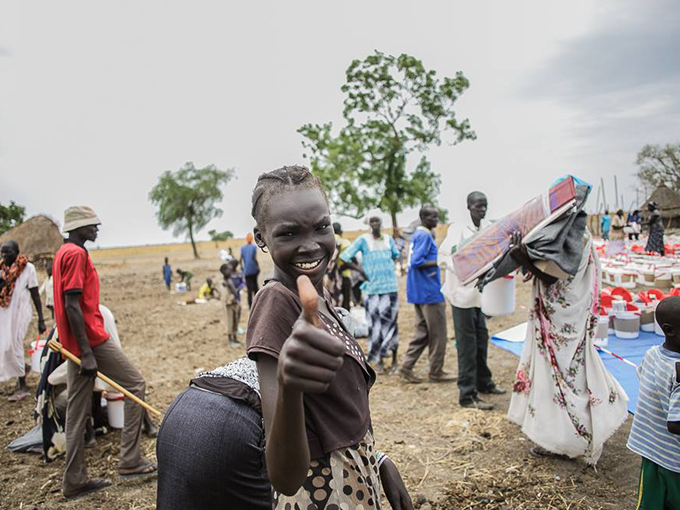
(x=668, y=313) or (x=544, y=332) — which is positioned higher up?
(x=668, y=313)

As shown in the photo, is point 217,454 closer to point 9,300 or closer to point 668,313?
point 668,313

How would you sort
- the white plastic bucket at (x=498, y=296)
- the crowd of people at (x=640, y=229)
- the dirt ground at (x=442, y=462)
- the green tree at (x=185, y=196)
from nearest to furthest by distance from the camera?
the dirt ground at (x=442, y=462) → the white plastic bucket at (x=498, y=296) → the crowd of people at (x=640, y=229) → the green tree at (x=185, y=196)

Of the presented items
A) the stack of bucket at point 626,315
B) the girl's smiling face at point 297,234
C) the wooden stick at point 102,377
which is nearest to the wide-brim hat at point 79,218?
the wooden stick at point 102,377

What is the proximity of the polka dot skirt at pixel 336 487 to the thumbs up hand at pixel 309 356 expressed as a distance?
0.48 meters

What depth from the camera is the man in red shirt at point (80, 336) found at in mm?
3447

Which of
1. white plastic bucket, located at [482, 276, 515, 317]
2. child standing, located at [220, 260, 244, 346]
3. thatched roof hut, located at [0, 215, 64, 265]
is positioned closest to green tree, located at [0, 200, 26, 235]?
thatched roof hut, located at [0, 215, 64, 265]

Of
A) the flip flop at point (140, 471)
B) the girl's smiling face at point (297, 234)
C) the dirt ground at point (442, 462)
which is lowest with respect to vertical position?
the dirt ground at point (442, 462)

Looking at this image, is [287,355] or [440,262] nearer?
[287,355]

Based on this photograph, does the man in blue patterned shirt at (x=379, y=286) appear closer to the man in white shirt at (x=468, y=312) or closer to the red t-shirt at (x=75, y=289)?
the man in white shirt at (x=468, y=312)

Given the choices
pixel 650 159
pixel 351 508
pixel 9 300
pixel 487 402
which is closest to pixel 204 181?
pixel 650 159

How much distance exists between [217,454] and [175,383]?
5.23 meters

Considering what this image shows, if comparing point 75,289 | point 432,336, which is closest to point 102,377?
point 75,289

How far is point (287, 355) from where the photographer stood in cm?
85

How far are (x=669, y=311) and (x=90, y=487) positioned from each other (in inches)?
156
